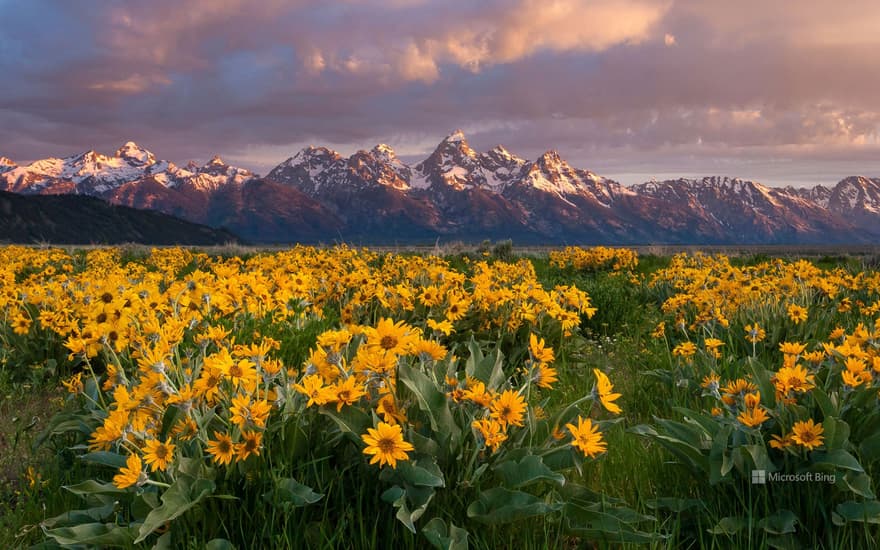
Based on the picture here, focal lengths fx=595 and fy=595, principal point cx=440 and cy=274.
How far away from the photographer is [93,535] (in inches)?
95.8

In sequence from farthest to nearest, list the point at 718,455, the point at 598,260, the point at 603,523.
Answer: the point at 598,260 < the point at 718,455 < the point at 603,523

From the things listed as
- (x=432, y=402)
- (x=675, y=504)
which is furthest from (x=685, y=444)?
(x=432, y=402)

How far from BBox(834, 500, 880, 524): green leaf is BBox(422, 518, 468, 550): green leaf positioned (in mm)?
1622

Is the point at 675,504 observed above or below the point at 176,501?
below

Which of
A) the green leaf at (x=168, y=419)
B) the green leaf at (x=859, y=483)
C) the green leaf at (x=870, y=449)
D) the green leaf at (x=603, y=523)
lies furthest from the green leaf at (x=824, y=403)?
the green leaf at (x=168, y=419)

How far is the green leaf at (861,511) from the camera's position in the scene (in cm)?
246

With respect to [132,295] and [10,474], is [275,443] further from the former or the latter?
[10,474]

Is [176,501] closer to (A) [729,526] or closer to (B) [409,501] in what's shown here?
(B) [409,501]

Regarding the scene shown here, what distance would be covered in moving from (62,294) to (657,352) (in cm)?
622

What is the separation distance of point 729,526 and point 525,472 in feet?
3.14

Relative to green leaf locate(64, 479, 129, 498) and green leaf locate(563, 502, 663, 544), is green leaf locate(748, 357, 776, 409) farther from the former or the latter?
green leaf locate(64, 479, 129, 498)

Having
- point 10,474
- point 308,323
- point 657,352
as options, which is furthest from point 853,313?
point 10,474

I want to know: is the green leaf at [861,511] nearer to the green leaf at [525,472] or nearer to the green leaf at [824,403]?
the green leaf at [824,403]

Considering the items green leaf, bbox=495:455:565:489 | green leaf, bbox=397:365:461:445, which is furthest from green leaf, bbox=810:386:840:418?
green leaf, bbox=397:365:461:445
